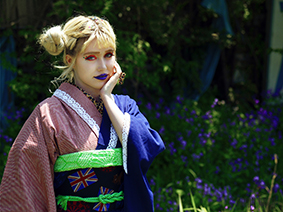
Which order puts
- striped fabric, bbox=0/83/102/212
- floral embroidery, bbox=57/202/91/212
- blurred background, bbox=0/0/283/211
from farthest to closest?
blurred background, bbox=0/0/283/211, floral embroidery, bbox=57/202/91/212, striped fabric, bbox=0/83/102/212

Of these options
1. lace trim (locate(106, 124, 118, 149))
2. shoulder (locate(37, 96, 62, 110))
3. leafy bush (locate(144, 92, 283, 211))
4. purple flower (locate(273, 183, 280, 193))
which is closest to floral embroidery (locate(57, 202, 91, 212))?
lace trim (locate(106, 124, 118, 149))

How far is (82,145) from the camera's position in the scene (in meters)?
1.38

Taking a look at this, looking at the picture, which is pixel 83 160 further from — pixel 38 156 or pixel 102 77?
pixel 102 77

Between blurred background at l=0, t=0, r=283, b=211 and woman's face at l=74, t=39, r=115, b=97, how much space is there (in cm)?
49

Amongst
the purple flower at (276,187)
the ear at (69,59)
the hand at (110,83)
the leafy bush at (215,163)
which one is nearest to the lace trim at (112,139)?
the hand at (110,83)

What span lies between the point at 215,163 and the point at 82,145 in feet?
7.89

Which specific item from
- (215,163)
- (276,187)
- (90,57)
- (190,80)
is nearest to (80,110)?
(90,57)

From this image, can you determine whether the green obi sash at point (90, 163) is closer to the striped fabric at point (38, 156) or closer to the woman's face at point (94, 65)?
the striped fabric at point (38, 156)

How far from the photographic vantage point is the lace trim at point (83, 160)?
4.46ft

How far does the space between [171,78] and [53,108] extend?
411 cm

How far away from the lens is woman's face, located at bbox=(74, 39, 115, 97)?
144 centimetres

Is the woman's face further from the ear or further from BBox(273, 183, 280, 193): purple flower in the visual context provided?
BBox(273, 183, 280, 193): purple flower

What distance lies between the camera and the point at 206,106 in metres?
5.14

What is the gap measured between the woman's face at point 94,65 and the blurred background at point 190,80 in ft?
1.62
